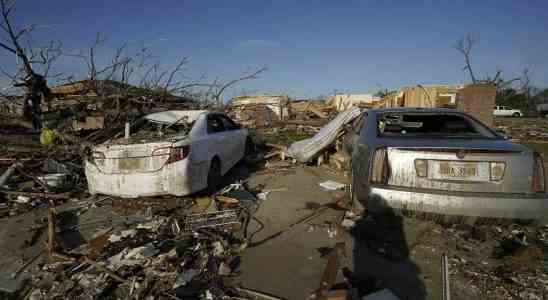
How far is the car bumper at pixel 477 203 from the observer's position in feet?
8.05

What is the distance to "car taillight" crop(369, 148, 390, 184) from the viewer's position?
276 cm

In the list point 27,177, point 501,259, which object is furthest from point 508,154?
point 27,177

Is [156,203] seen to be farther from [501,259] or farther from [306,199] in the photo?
[501,259]

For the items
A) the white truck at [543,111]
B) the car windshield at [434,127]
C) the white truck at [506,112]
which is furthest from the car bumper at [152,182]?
the white truck at [543,111]

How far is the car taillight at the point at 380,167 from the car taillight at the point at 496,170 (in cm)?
92

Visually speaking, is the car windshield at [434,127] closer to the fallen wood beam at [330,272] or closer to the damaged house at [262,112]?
the fallen wood beam at [330,272]

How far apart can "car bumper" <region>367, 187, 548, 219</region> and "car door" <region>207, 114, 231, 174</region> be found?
10.9 ft

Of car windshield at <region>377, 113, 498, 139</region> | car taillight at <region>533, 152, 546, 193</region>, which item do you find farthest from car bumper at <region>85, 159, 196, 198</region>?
car taillight at <region>533, 152, 546, 193</region>

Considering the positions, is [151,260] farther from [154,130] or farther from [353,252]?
[154,130]

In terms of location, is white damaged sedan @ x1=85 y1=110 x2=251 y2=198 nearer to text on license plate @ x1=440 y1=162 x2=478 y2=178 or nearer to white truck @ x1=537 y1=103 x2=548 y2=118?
text on license plate @ x1=440 y1=162 x2=478 y2=178

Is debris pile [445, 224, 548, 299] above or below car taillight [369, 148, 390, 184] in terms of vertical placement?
below

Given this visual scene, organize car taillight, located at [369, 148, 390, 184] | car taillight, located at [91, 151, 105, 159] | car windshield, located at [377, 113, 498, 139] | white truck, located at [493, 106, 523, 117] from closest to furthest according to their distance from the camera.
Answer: car taillight, located at [369, 148, 390, 184] < car windshield, located at [377, 113, 498, 139] < car taillight, located at [91, 151, 105, 159] < white truck, located at [493, 106, 523, 117]

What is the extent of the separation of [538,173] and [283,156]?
525 cm

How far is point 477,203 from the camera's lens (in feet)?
8.13
